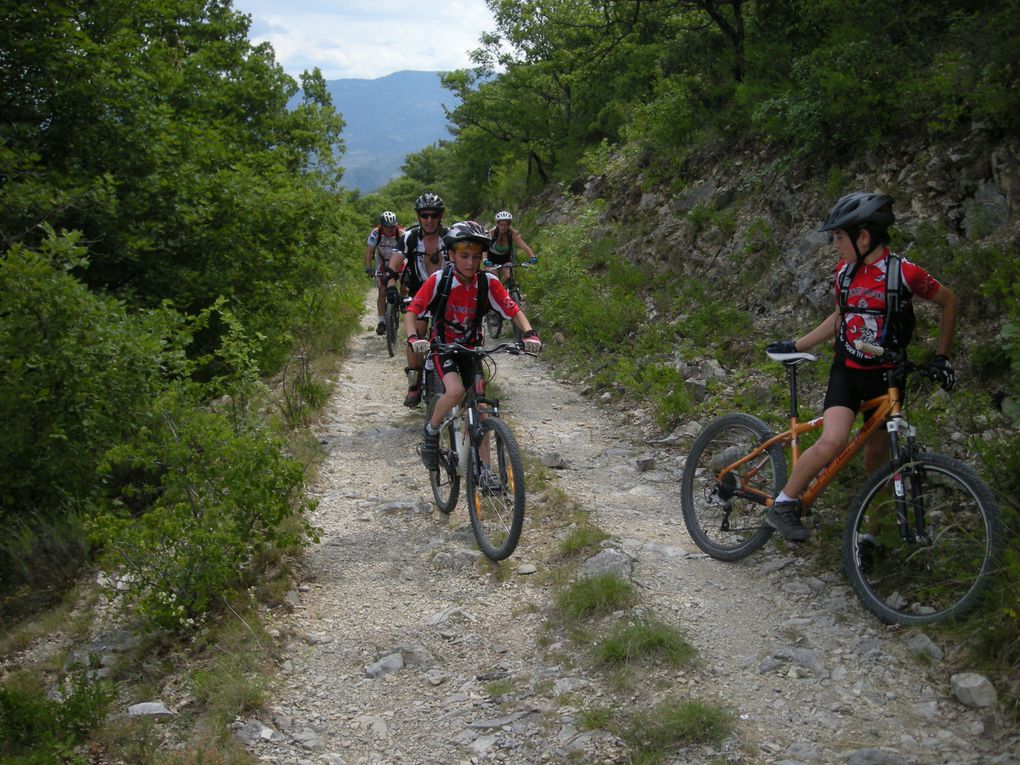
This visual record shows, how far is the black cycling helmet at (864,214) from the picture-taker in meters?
4.41

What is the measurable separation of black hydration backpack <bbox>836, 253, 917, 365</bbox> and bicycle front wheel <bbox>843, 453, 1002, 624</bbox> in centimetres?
71

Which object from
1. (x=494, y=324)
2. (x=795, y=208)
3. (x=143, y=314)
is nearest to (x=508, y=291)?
(x=494, y=324)

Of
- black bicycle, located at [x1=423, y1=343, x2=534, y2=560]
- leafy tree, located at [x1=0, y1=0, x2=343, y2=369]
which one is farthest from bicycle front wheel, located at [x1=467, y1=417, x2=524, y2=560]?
leafy tree, located at [x1=0, y1=0, x2=343, y2=369]

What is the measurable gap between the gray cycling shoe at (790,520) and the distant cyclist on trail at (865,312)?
0.24m

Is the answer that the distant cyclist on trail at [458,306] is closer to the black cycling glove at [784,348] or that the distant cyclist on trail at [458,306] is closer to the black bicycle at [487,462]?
the black bicycle at [487,462]

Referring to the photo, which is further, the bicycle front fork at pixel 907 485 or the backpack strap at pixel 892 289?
the backpack strap at pixel 892 289

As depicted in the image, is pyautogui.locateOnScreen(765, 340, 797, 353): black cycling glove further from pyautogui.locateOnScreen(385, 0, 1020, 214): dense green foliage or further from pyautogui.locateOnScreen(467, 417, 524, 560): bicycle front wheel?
pyautogui.locateOnScreen(385, 0, 1020, 214): dense green foliage

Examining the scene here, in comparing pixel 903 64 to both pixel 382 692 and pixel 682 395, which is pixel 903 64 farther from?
pixel 382 692

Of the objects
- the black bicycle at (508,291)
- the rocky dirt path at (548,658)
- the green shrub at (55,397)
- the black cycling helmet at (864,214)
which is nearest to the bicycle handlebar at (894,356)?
the black cycling helmet at (864,214)

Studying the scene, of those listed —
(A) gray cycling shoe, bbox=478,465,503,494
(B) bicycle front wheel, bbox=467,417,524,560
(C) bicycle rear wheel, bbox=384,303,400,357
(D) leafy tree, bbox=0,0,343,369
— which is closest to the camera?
(B) bicycle front wheel, bbox=467,417,524,560

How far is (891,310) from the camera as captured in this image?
448 cm

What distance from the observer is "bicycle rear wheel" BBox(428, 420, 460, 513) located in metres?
6.43

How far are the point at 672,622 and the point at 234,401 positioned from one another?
433 cm

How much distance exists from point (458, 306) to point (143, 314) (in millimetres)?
4191
